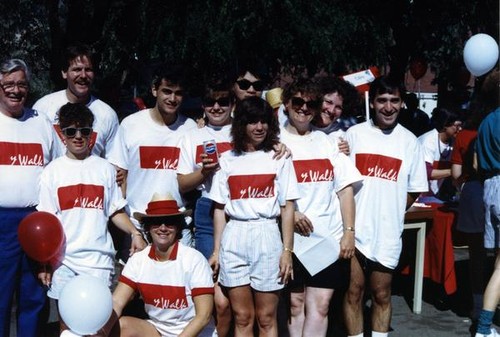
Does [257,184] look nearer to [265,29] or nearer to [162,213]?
[162,213]

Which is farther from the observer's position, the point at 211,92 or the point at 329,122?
the point at 329,122

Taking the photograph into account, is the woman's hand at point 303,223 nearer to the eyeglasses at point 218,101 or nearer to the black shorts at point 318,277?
the black shorts at point 318,277

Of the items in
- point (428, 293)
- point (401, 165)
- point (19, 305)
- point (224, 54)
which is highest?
point (224, 54)

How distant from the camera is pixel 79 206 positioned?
454 centimetres

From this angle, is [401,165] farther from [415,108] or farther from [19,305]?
[415,108]

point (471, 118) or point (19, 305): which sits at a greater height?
point (471, 118)

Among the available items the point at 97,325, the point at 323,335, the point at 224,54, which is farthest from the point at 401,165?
the point at 224,54

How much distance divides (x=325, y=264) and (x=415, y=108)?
8247 mm

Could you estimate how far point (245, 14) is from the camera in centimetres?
908

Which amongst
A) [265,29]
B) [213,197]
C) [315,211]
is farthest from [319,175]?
[265,29]

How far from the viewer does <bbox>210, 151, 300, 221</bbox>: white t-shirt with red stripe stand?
14.9ft

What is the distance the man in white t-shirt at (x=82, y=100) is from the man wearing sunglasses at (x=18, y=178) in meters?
0.29

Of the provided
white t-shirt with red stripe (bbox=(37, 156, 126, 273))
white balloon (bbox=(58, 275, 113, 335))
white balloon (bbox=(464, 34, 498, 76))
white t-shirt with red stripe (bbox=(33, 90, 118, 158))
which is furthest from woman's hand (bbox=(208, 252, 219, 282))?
white balloon (bbox=(464, 34, 498, 76))

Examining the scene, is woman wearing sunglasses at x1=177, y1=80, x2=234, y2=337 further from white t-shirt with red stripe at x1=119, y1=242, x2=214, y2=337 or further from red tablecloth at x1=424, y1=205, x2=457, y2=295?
red tablecloth at x1=424, y1=205, x2=457, y2=295
